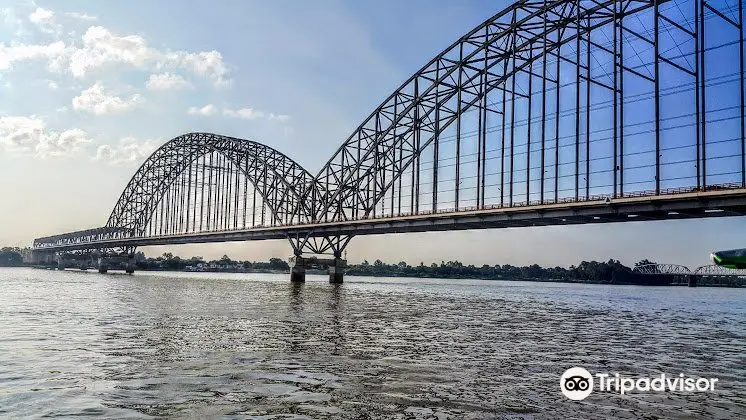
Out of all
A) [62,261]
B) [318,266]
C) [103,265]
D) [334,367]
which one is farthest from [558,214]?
[62,261]

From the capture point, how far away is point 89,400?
1123cm

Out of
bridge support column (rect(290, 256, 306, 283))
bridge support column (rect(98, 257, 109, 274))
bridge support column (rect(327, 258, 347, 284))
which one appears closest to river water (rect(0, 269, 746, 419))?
bridge support column (rect(327, 258, 347, 284))

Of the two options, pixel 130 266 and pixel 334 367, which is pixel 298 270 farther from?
pixel 130 266

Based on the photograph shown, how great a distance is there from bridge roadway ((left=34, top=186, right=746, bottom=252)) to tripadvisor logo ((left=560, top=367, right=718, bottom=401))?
107 feet

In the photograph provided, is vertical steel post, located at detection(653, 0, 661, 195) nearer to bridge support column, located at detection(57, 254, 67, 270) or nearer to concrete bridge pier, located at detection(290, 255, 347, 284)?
concrete bridge pier, located at detection(290, 255, 347, 284)

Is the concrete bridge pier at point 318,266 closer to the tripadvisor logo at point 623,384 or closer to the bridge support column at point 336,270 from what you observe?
the bridge support column at point 336,270

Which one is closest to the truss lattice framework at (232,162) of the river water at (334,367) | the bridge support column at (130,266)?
the bridge support column at (130,266)

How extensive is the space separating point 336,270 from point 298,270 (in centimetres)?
570

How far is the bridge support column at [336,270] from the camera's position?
91.4 metres

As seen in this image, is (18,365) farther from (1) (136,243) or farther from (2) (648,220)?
(1) (136,243)

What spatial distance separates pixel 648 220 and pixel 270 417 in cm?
4905

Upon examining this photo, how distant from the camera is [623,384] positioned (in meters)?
14.3

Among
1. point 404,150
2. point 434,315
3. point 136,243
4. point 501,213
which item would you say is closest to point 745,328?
point 434,315

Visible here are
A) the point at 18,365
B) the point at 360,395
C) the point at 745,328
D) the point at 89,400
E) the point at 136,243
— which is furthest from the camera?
the point at 136,243
